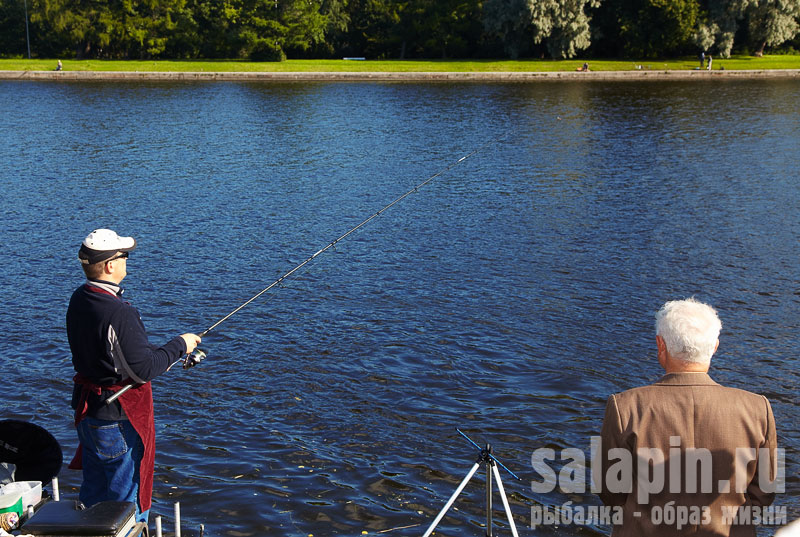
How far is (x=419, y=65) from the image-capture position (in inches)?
2484

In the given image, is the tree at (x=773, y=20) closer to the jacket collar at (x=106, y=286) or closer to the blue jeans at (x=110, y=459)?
the jacket collar at (x=106, y=286)

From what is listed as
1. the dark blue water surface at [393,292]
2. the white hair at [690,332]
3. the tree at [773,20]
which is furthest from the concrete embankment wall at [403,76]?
the white hair at [690,332]

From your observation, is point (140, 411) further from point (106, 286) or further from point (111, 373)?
point (106, 286)

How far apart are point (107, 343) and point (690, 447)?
3.23 meters

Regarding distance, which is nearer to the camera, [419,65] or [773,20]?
[773,20]

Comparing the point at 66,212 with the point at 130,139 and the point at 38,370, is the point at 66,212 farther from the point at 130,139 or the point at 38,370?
the point at 130,139

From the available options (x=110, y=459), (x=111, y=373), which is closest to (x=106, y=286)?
(x=111, y=373)

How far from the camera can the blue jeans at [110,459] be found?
5.17 meters

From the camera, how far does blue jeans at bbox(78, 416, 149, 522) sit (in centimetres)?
517

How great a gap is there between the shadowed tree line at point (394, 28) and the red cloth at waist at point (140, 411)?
57445mm

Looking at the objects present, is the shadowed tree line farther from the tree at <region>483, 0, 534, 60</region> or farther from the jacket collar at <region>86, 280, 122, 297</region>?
the jacket collar at <region>86, 280, 122, 297</region>

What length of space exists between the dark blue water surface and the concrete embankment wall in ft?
88.1

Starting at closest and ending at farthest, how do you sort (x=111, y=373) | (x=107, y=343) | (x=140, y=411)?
(x=107, y=343) → (x=111, y=373) → (x=140, y=411)

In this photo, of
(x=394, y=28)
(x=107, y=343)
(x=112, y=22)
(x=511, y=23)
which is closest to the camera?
(x=107, y=343)
